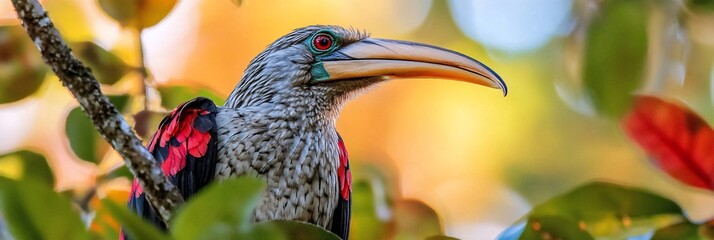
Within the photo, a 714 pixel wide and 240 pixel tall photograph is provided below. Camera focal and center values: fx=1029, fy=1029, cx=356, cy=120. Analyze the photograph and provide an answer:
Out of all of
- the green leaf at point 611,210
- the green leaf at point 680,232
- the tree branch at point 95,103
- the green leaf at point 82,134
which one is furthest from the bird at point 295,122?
the green leaf at point 680,232

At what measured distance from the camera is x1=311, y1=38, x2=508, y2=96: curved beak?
3775 mm

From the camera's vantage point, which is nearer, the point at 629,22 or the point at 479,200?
the point at 629,22

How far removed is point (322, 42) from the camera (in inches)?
Answer: 168

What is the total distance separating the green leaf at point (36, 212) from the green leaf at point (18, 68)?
123 centimetres

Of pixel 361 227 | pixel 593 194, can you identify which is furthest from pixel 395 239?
pixel 593 194

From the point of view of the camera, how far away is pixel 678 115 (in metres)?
2.68

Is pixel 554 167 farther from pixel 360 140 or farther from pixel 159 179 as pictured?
pixel 159 179

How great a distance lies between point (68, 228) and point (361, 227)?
1.80 m

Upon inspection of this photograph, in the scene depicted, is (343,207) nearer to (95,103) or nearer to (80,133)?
(80,133)

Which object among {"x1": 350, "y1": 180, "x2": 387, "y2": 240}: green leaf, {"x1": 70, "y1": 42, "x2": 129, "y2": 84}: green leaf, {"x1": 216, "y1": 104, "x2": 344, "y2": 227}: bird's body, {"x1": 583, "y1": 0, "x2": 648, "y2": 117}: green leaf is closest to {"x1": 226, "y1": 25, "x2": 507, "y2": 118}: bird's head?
{"x1": 216, "y1": 104, "x2": 344, "y2": 227}: bird's body

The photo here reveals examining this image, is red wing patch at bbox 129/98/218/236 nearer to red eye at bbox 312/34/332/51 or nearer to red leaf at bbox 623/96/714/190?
red eye at bbox 312/34/332/51

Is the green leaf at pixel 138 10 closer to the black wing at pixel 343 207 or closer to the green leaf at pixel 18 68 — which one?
the green leaf at pixel 18 68

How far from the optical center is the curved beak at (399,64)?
378 centimetres

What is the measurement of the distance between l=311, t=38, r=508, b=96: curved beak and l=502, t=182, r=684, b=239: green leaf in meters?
1.03
